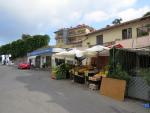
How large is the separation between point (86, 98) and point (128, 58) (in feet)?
12.2

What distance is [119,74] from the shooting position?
49.2 ft

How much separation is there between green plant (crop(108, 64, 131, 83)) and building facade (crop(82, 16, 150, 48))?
8.98 m

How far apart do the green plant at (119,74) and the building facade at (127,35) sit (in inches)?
353

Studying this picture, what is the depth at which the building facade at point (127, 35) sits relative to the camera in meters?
25.8

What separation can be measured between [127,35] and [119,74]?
16811mm

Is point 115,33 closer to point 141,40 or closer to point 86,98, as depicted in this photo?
point 141,40

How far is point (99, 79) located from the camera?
18125 mm

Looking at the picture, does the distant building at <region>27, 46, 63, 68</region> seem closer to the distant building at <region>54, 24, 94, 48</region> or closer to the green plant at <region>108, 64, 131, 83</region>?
the distant building at <region>54, 24, 94, 48</region>

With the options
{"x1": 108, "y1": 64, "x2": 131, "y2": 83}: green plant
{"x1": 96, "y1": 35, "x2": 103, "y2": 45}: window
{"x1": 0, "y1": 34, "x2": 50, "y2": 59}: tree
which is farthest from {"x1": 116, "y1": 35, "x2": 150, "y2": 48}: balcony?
{"x1": 0, "y1": 34, "x2": 50, "y2": 59}: tree

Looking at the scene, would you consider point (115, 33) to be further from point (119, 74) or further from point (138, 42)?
point (119, 74)

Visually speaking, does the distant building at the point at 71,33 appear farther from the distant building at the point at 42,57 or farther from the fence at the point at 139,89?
the fence at the point at 139,89

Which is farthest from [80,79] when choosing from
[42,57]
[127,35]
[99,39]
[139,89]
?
[42,57]

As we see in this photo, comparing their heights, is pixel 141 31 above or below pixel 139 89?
above

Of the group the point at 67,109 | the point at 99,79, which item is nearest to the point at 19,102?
the point at 67,109
